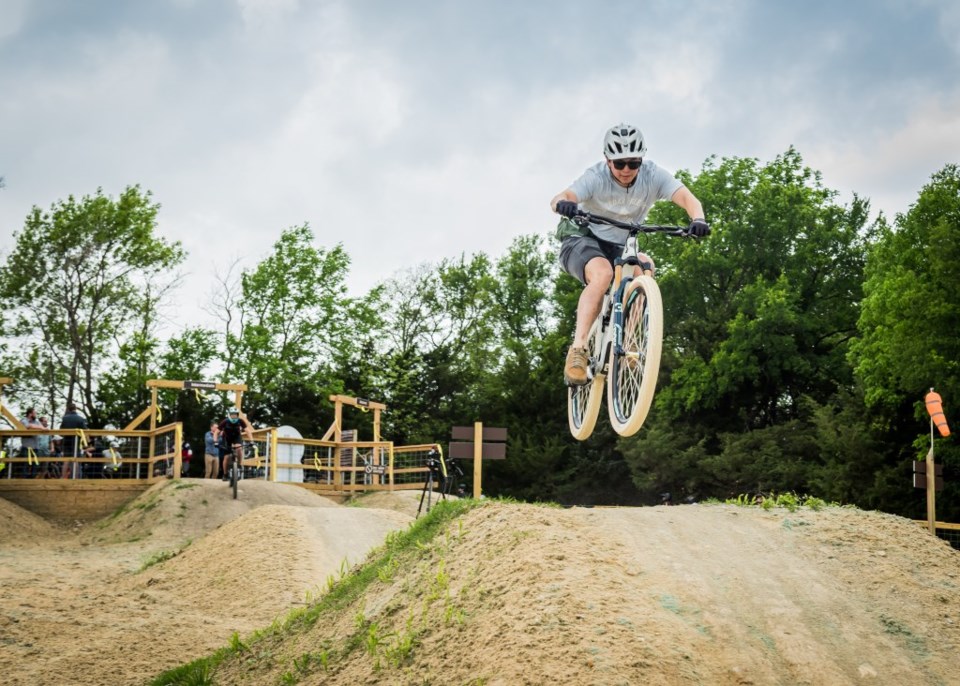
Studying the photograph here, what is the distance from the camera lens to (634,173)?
9.38 metres

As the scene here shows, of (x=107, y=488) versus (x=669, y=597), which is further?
(x=107, y=488)

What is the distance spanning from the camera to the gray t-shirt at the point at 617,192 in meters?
9.52

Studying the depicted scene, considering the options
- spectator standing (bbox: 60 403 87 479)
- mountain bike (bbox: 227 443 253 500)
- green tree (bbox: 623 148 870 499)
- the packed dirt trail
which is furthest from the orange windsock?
spectator standing (bbox: 60 403 87 479)

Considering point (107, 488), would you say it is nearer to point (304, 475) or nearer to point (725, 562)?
point (304, 475)

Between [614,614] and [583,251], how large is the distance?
3603 mm

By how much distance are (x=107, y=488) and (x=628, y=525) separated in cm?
2150

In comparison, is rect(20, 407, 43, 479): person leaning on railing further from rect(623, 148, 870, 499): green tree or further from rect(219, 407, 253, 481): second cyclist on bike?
rect(623, 148, 870, 499): green tree

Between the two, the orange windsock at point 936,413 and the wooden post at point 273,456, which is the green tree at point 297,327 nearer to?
the wooden post at point 273,456

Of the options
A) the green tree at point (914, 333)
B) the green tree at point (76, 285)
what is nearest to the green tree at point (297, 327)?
the green tree at point (76, 285)

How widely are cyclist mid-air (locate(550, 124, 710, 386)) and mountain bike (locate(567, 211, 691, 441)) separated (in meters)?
0.11

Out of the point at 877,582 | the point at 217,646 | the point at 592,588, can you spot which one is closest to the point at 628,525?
the point at 592,588

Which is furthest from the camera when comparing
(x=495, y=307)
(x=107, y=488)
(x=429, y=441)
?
(x=495, y=307)

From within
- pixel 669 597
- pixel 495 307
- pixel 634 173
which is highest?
pixel 495 307

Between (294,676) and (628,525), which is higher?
(628,525)
